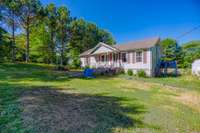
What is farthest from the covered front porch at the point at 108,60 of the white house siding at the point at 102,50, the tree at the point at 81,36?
the tree at the point at 81,36

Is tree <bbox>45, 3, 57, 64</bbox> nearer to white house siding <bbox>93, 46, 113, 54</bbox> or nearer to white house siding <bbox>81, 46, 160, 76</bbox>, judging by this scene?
white house siding <bbox>93, 46, 113, 54</bbox>

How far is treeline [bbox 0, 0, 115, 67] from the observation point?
29767mm

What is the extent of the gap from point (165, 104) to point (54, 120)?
4904mm

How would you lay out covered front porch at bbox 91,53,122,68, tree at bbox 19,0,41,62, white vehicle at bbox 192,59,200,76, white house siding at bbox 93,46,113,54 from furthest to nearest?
tree at bbox 19,0,41,62 < white house siding at bbox 93,46,113,54 < covered front porch at bbox 91,53,122,68 < white vehicle at bbox 192,59,200,76

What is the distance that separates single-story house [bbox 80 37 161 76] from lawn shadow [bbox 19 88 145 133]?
40.7ft

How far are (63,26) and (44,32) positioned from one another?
15.8ft

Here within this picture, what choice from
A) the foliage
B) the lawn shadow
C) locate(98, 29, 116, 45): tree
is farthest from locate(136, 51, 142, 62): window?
locate(98, 29, 116, 45): tree

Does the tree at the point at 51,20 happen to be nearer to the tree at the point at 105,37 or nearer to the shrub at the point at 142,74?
the tree at the point at 105,37

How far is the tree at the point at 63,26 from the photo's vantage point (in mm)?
34434

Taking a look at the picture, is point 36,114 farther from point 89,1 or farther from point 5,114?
point 89,1

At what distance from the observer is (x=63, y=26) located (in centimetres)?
3634

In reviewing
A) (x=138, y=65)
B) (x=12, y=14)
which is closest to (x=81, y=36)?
(x=12, y=14)

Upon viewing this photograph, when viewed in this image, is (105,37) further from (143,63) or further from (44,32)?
(143,63)

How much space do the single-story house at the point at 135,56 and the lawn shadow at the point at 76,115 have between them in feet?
40.7
